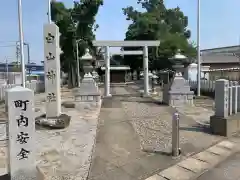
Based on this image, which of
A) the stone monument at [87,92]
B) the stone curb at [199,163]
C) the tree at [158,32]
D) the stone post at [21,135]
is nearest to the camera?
the stone post at [21,135]

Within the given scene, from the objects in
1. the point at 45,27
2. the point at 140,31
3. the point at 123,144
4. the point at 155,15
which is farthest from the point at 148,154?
the point at 155,15

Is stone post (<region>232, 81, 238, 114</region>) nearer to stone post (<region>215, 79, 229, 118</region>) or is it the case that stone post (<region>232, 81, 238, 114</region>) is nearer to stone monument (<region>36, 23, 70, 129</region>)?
stone post (<region>215, 79, 229, 118</region>)

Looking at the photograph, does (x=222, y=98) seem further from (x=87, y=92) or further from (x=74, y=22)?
(x=74, y=22)

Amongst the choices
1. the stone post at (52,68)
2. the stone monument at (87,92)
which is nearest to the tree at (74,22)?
the stone monument at (87,92)

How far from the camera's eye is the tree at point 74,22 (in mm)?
31219

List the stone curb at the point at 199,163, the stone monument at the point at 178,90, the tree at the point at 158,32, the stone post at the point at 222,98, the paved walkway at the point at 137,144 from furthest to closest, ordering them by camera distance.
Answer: the tree at the point at 158,32, the stone monument at the point at 178,90, the stone post at the point at 222,98, the paved walkway at the point at 137,144, the stone curb at the point at 199,163

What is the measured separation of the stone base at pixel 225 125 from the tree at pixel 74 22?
2591 cm

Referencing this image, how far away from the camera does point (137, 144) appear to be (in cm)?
688

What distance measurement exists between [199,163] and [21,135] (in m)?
3.58

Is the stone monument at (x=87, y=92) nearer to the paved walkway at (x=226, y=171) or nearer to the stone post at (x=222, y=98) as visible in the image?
the stone post at (x=222, y=98)

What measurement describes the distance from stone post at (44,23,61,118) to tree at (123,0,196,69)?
2734cm

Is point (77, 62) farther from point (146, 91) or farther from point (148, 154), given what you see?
point (148, 154)

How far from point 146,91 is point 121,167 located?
15251mm

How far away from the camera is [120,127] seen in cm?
882
